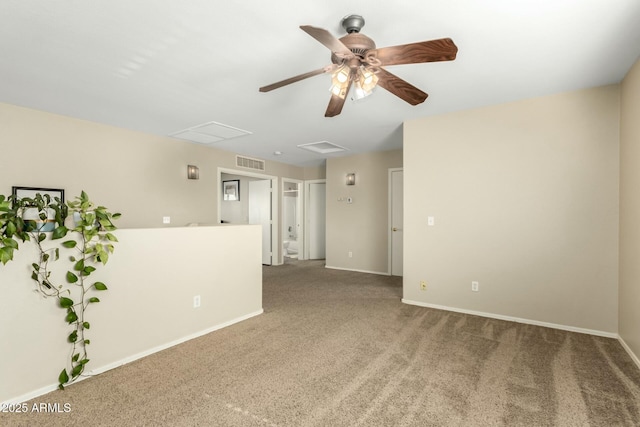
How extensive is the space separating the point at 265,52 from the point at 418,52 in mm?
1181

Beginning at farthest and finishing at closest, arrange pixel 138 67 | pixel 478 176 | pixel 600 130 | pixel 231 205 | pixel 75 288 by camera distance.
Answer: pixel 231 205 → pixel 478 176 → pixel 600 130 → pixel 138 67 → pixel 75 288

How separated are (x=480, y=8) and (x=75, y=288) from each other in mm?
3216

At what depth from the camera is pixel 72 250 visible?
2109mm

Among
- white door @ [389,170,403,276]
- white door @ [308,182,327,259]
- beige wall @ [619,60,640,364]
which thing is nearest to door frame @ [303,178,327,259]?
white door @ [308,182,327,259]

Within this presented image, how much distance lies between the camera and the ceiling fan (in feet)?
5.30

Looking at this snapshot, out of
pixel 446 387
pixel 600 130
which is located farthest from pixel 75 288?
pixel 600 130

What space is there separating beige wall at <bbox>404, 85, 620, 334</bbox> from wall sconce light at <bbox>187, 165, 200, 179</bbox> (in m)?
3.40

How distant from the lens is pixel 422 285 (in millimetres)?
3842

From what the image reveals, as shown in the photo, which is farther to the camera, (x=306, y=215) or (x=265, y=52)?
(x=306, y=215)

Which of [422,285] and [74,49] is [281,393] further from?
[74,49]

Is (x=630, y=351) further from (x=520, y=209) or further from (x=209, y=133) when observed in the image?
(x=209, y=133)

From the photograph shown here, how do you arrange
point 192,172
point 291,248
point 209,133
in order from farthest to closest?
point 291,248, point 192,172, point 209,133

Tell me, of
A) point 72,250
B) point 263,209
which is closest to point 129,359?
point 72,250

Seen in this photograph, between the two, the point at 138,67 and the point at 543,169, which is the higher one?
the point at 138,67
